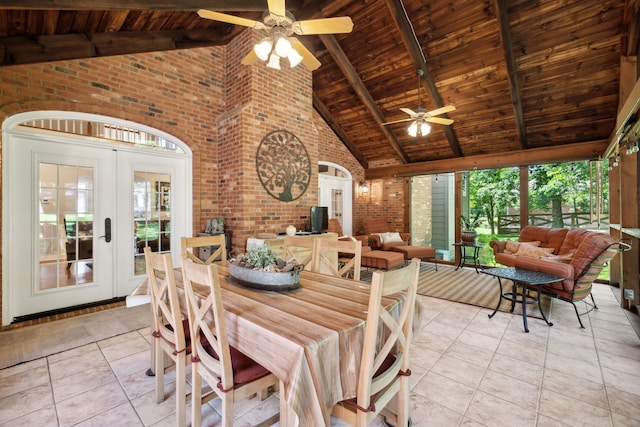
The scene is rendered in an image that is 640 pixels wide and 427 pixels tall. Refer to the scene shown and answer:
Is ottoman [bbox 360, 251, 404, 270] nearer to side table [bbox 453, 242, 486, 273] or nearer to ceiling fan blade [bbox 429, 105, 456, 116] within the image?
→ side table [bbox 453, 242, 486, 273]

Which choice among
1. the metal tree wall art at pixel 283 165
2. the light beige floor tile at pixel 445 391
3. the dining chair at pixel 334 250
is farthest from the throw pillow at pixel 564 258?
the metal tree wall art at pixel 283 165

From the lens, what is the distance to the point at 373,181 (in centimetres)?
795

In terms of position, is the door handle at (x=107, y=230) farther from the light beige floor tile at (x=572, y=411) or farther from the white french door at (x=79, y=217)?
the light beige floor tile at (x=572, y=411)

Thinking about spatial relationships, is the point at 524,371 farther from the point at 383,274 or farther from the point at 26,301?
the point at 26,301

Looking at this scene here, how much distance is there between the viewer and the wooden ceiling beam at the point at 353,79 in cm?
502

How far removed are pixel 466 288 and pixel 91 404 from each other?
484 centimetres

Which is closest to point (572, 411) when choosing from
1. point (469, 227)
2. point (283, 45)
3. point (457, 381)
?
point (457, 381)

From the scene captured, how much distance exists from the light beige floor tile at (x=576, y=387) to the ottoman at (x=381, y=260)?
115 inches

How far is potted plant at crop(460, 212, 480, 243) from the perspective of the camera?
6.06 meters

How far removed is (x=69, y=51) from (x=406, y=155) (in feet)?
20.9

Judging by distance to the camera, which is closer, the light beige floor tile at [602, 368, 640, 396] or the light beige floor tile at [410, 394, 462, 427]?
the light beige floor tile at [410, 394, 462, 427]

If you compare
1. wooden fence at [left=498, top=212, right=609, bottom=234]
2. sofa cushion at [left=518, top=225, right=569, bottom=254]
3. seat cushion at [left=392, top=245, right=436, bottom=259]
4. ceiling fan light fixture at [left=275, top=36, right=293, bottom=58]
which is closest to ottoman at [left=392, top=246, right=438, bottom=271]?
seat cushion at [left=392, top=245, right=436, bottom=259]

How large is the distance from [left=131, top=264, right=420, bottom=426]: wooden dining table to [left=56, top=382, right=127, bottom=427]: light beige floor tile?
1.07 meters

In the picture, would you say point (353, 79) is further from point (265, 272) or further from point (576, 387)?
point (576, 387)
